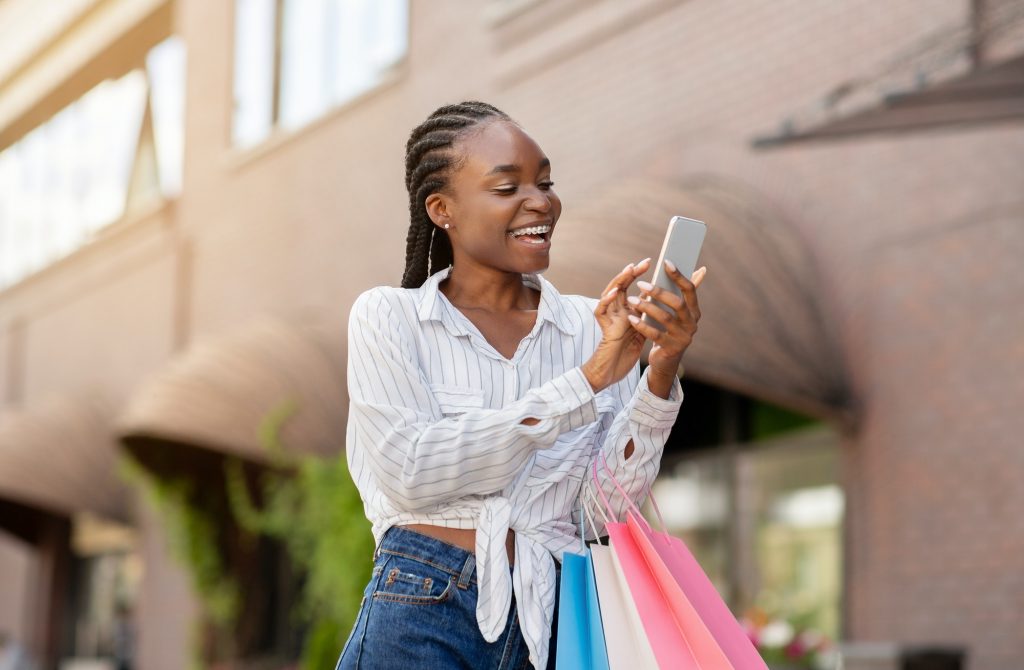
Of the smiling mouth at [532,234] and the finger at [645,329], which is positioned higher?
the smiling mouth at [532,234]

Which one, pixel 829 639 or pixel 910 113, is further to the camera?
pixel 829 639

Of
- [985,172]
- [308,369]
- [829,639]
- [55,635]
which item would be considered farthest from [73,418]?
[985,172]

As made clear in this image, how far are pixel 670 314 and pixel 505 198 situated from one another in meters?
0.35

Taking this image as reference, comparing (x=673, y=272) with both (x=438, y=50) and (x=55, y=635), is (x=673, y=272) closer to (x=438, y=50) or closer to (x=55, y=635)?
(x=438, y=50)

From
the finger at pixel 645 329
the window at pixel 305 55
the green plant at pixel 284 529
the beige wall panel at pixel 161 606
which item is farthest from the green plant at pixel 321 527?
the finger at pixel 645 329

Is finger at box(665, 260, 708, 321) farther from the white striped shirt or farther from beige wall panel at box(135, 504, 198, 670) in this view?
beige wall panel at box(135, 504, 198, 670)

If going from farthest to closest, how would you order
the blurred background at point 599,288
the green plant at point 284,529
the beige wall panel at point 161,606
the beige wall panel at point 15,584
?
the beige wall panel at point 15,584
the beige wall panel at point 161,606
the green plant at point 284,529
the blurred background at point 599,288

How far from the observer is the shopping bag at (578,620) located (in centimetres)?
215

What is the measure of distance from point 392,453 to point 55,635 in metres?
19.4

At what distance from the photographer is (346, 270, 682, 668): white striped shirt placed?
2.20 m

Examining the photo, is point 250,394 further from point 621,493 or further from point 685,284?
point 685,284

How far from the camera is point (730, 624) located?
221cm

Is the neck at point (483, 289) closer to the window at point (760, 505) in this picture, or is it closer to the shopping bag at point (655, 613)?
the shopping bag at point (655, 613)

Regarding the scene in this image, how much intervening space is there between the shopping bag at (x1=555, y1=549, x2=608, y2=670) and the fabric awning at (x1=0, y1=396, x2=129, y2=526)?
16226 mm
